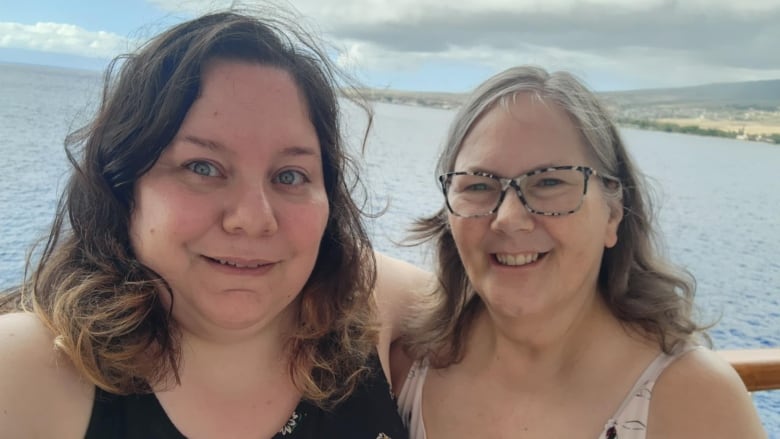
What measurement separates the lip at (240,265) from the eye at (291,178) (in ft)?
0.53

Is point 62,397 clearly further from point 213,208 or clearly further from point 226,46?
point 226,46

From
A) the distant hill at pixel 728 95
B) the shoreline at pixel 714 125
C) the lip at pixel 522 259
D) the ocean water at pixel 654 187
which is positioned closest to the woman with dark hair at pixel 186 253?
the ocean water at pixel 654 187

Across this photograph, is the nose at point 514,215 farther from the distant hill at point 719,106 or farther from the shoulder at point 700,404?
the distant hill at point 719,106

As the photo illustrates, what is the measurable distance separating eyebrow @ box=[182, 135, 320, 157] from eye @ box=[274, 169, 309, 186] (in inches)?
1.5

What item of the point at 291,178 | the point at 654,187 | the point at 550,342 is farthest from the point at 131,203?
the point at 654,187

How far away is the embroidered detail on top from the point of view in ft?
4.03

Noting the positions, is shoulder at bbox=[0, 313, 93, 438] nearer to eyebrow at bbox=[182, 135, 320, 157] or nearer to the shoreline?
eyebrow at bbox=[182, 135, 320, 157]

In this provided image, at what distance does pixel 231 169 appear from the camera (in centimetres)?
108

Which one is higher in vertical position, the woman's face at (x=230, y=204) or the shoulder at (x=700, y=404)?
the woman's face at (x=230, y=204)

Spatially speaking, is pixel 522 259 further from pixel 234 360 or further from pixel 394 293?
pixel 234 360

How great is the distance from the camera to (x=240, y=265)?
1105 mm

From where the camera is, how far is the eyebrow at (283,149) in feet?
3.51

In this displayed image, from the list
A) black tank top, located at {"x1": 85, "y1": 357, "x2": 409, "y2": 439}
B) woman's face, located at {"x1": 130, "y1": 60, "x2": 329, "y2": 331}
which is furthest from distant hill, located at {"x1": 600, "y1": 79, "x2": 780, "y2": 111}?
woman's face, located at {"x1": 130, "y1": 60, "x2": 329, "y2": 331}

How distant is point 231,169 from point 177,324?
355 mm
